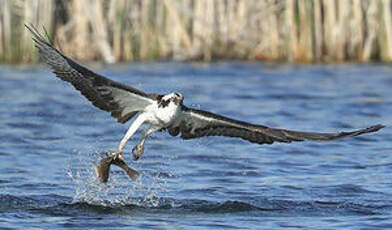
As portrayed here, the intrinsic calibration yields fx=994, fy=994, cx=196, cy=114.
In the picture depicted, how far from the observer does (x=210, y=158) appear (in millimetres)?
11961

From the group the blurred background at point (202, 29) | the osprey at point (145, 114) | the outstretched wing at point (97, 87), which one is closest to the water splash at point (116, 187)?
the osprey at point (145, 114)

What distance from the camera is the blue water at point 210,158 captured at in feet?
28.0

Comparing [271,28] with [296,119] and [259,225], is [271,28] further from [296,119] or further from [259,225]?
[259,225]

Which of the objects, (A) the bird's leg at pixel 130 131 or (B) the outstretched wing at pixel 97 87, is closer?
(B) the outstretched wing at pixel 97 87

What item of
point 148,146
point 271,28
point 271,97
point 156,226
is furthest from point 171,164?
point 271,28

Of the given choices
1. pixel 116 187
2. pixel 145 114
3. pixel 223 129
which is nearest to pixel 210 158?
pixel 116 187

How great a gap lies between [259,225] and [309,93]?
9.16m

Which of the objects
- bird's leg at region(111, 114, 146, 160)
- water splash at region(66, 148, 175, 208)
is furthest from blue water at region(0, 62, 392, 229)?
bird's leg at region(111, 114, 146, 160)

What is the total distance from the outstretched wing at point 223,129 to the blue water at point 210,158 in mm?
644

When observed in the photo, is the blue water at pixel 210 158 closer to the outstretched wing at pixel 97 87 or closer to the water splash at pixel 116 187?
the water splash at pixel 116 187

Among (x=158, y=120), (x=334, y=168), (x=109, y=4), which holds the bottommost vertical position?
(x=334, y=168)

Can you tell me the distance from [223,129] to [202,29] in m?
10.7

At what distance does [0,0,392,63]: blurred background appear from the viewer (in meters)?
18.5

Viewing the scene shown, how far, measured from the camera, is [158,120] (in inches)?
330
